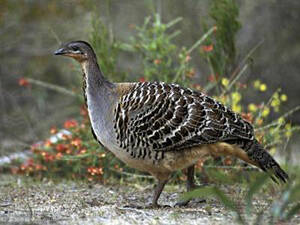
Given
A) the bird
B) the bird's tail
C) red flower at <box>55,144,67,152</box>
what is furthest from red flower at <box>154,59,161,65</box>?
the bird's tail

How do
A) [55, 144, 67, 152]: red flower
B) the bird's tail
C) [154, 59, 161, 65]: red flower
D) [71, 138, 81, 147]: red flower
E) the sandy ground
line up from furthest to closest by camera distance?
[154, 59, 161, 65]: red flower → [55, 144, 67, 152]: red flower → [71, 138, 81, 147]: red flower → the bird's tail → the sandy ground

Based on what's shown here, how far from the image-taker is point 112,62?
28.3ft

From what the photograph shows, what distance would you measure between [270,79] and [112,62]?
18.4ft

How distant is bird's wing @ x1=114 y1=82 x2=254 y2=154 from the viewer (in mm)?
6145

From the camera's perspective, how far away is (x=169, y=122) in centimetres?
621

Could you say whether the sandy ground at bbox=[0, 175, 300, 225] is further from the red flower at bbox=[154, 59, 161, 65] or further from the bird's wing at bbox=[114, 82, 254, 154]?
the red flower at bbox=[154, 59, 161, 65]

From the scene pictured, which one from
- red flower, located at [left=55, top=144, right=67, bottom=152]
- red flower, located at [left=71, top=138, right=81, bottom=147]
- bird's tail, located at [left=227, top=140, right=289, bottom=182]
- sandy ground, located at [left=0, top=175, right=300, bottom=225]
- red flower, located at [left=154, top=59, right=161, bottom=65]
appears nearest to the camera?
sandy ground, located at [left=0, top=175, right=300, bottom=225]

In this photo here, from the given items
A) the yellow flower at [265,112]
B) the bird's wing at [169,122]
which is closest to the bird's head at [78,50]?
the bird's wing at [169,122]

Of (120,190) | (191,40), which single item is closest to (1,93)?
(191,40)

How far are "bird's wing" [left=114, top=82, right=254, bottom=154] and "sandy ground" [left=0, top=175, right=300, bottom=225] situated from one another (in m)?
0.69

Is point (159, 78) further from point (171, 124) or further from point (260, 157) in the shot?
point (260, 157)

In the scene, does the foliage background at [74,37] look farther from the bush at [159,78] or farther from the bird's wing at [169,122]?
the bird's wing at [169,122]

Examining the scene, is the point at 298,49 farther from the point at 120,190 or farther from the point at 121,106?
the point at 121,106

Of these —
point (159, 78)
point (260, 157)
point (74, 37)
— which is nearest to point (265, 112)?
point (159, 78)
